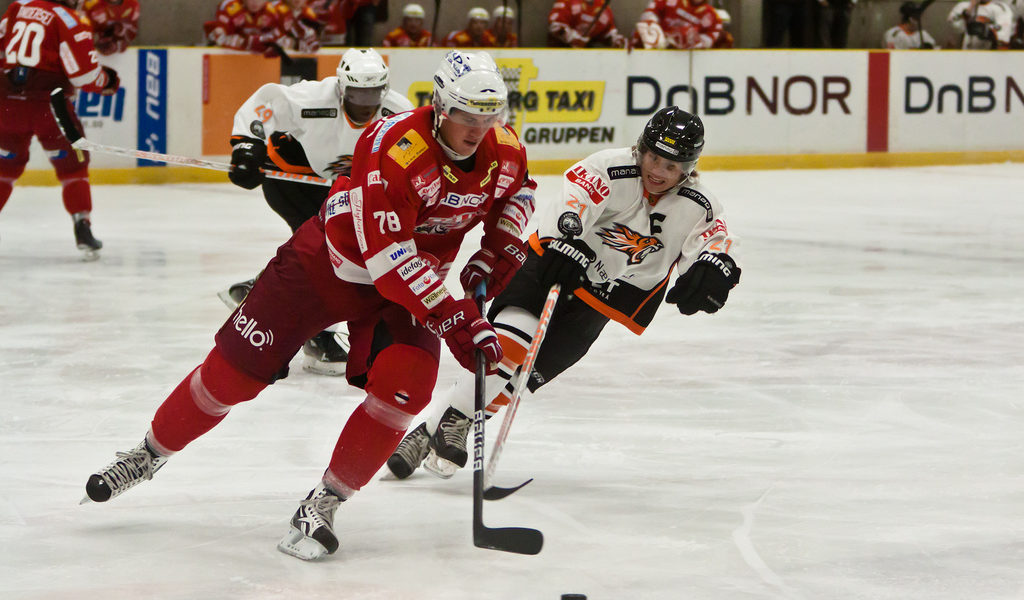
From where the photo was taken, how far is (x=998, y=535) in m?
2.87

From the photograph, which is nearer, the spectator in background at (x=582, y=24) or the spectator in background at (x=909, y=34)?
the spectator in background at (x=582, y=24)

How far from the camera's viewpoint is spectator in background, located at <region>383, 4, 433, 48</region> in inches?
447

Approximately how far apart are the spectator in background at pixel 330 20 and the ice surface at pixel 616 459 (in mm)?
5004

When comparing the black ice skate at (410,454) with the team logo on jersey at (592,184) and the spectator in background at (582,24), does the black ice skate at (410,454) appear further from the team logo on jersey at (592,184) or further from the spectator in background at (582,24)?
the spectator in background at (582,24)

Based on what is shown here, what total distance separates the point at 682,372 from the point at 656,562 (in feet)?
6.14

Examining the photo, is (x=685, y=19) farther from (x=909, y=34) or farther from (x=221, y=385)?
(x=221, y=385)

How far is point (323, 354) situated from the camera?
4527 millimetres

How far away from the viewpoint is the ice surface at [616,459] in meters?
2.62

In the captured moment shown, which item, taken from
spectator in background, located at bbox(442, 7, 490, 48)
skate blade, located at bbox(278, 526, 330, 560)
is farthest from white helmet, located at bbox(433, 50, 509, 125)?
spectator in background, located at bbox(442, 7, 490, 48)

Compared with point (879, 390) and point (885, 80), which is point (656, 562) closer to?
point (879, 390)

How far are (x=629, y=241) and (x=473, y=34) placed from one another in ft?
27.9

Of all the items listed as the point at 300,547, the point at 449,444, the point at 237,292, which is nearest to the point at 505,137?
the point at 449,444

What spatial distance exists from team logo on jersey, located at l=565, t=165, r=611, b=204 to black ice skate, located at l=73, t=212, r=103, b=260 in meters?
3.82

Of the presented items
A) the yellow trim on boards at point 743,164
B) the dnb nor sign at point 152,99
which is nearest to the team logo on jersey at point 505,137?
the dnb nor sign at point 152,99
